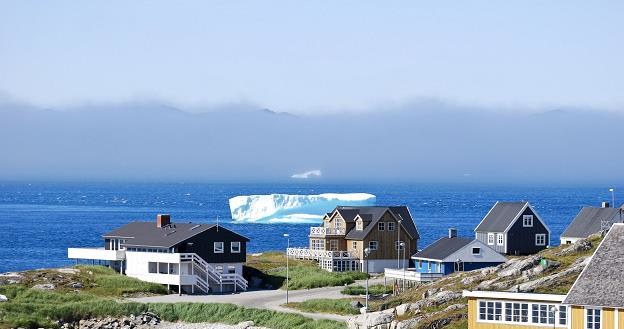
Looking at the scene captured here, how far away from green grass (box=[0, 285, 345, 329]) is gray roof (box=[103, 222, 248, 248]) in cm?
1057

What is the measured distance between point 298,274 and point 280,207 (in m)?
80.6

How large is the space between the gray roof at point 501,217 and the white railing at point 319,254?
9857 mm

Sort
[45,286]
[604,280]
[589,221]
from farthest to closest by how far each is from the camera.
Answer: [589,221] → [45,286] → [604,280]

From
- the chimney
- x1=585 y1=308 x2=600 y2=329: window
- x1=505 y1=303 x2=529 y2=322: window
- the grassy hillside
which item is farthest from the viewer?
the chimney

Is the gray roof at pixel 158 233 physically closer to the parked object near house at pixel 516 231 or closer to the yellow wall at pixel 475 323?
the parked object near house at pixel 516 231

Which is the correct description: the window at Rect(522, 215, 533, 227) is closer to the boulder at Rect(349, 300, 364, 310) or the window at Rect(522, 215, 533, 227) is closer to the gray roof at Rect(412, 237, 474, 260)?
the gray roof at Rect(412, 237, 474, 260)

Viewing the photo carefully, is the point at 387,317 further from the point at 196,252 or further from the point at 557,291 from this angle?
the point at 196,252

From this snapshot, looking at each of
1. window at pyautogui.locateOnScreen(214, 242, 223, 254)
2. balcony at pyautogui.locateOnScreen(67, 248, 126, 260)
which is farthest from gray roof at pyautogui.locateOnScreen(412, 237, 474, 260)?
balcony at pyautogui.locateOnScreen(67, 248, 126, 260)

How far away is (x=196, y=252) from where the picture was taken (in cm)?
8538

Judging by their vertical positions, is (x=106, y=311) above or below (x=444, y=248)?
below

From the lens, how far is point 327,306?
7212 cm

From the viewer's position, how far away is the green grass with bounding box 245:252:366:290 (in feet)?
276

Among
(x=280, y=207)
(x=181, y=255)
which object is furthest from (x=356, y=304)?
(x=280, y=207)

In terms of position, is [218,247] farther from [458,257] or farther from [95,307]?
[458,257]
